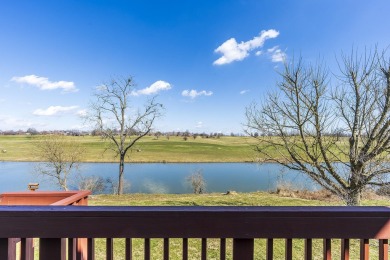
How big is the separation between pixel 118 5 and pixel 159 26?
2034 mm

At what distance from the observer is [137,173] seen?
20.9m

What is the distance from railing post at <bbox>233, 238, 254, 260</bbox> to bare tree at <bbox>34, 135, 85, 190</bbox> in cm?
1296

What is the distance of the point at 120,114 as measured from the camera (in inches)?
541

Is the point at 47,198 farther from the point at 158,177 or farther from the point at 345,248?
the point at 158,177

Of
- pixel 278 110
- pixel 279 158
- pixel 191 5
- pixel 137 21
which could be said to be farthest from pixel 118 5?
pixel 279 158

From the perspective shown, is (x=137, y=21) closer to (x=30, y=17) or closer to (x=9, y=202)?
(x=30, y=17)

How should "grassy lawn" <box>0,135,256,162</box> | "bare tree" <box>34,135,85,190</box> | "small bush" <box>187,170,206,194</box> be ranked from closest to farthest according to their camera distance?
1. "bare tree" <box>34,135,85,190</box>
2. "small bush" <box>187,170,206,194</box>
3. "grassy lawn" <box>0,135,256,162</box>

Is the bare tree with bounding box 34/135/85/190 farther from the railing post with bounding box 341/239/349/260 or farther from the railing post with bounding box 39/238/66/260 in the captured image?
the railing post with bounding box 341/239/349/260

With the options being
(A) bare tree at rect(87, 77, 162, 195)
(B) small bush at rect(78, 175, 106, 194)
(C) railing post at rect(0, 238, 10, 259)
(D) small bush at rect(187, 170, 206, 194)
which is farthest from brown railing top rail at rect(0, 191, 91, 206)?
(D) small bush at rect(187, 170, 206, 194)

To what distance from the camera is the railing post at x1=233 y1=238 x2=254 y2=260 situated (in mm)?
946

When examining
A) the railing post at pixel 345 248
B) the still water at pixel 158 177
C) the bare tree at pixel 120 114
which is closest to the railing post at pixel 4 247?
the railing post at pixel 345 248

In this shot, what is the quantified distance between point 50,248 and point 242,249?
2.44 feet

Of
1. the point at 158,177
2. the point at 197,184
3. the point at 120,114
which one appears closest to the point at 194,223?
the point at 120,114

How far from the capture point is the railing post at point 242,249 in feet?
3.10
